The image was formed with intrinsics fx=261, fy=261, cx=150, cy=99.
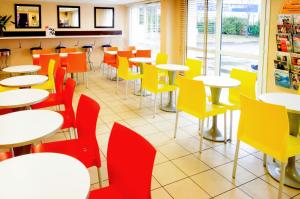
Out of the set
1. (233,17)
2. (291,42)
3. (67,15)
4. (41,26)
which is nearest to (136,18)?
(67,15)

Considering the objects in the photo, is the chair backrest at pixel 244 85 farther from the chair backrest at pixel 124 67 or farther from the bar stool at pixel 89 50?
the bar stool at pixel 89 50

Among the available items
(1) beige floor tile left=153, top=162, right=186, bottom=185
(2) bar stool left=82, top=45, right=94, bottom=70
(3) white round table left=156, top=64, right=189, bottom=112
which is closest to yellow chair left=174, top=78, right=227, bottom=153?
(1) beige floor tile left=153, top=162, right=186, bottom=185

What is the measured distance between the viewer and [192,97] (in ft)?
10.5

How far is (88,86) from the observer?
6.60m

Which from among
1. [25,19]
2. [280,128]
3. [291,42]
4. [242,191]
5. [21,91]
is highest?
[25,19]

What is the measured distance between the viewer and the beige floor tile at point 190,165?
280 centimetres

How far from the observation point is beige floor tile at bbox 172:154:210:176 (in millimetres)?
2805

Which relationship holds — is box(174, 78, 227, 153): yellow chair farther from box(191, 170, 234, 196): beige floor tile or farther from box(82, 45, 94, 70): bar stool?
box(82, 45, 94, 70): bar stool

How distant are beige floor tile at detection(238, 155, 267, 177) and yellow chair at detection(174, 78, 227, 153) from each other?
54 cm

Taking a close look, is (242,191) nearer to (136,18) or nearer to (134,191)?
(134,191)

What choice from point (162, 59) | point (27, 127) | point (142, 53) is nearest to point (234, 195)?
point (27, 127)

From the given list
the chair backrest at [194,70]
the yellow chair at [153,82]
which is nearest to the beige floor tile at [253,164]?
the yellow chair at [153,82]

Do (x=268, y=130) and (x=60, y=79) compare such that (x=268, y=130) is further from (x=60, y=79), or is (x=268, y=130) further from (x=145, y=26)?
(x=145, y=26)

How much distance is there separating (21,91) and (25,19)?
20.9 ft
